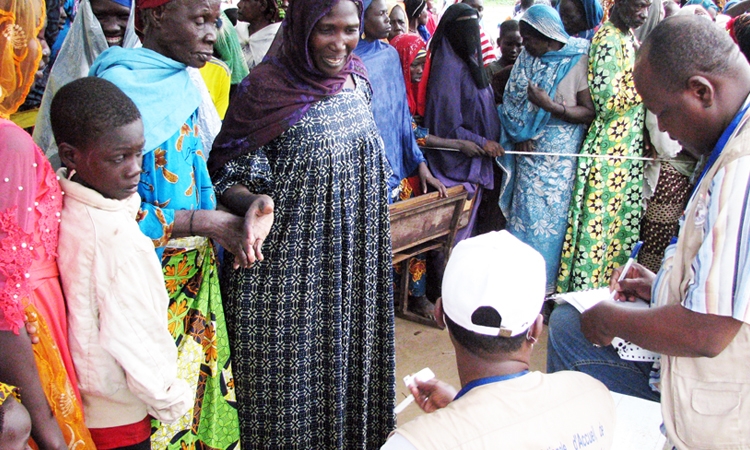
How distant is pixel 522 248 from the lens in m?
1.36

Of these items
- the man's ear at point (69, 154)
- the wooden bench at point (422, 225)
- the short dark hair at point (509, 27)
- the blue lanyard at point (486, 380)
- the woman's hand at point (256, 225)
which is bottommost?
the wooden bench at point (422, 225)

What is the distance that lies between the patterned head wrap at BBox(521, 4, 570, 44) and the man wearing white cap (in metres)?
2.99

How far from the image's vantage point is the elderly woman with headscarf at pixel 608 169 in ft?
12.7

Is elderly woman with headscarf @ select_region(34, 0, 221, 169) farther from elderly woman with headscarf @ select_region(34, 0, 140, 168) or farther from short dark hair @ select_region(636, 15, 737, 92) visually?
short dark hair @ select_region(636, 15, 737, 92)

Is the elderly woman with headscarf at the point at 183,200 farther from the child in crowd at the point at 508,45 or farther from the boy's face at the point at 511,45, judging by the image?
the boy's face at the point at 511,45

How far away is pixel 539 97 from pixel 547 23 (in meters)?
0.50

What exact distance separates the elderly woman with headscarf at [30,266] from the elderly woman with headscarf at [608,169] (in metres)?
3.36

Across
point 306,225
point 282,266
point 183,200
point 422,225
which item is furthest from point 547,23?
point 183,200

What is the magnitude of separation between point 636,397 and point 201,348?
1.51 m

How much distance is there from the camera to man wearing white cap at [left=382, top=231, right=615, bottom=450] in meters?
1.21

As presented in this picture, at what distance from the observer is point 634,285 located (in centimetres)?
201

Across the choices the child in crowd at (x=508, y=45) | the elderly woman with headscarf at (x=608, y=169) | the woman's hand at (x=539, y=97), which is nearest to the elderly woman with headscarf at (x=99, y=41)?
the woman's hand at (x=539, y=97)

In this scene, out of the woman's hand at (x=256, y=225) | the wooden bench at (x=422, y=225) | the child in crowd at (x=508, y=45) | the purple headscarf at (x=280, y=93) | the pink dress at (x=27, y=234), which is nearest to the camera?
the pink dress at (x=27, y=234)

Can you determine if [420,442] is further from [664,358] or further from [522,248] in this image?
[664,358]
